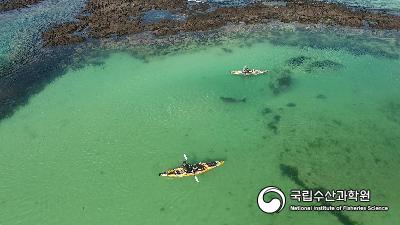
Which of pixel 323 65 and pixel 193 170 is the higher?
pixel 323 65

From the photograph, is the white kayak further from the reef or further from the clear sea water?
the reef

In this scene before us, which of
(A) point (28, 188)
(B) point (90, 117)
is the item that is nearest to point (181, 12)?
(B) point (90, 117)

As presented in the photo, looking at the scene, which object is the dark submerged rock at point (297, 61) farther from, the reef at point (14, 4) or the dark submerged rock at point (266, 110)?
the reef at point (14, 4)

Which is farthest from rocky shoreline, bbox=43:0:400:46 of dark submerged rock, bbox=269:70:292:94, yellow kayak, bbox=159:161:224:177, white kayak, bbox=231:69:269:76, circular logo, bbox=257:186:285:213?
circular logo, bbox=257:186:285:213

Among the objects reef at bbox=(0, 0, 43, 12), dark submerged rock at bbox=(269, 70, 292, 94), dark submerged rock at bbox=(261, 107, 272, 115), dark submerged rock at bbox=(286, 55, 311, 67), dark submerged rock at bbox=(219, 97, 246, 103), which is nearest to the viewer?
dark submerged rock at bbox=(261, 107, 272, 115)

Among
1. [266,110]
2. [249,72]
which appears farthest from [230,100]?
[249,72]

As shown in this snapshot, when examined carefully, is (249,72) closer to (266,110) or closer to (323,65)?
(266,110)

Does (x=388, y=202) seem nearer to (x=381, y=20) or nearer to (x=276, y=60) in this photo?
(x=276, y=60)
